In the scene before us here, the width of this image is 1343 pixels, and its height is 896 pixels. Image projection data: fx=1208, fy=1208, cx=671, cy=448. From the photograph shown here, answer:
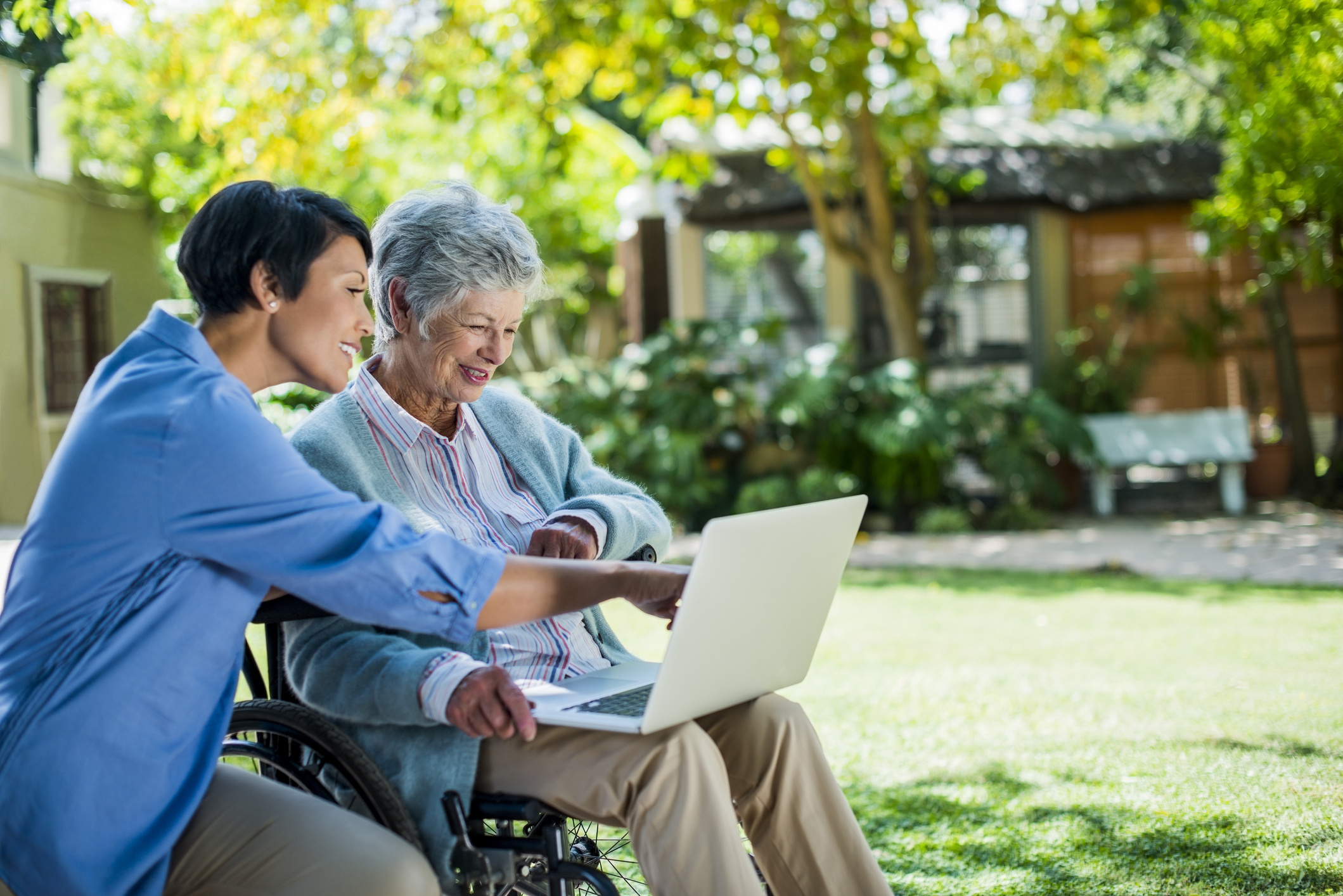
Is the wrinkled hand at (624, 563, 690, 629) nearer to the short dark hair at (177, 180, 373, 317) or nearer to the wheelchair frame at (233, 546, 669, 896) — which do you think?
the wheelchair frame at (233, 546, 669, 896)

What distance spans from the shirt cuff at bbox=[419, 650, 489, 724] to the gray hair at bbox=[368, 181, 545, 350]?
690mm

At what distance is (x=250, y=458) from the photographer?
4.88ft

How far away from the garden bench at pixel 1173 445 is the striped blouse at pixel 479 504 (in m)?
8.00

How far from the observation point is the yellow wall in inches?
143

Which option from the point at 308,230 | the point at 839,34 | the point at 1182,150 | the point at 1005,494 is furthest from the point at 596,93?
the point at 308,230

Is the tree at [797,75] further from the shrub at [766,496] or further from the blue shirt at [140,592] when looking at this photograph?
the blue shirt at [140,592]

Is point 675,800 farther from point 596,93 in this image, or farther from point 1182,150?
point 1182,150

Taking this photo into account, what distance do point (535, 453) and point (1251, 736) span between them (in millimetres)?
2556

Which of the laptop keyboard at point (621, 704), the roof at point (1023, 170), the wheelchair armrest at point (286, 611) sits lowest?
the laptop keyboard at point (621, 704)

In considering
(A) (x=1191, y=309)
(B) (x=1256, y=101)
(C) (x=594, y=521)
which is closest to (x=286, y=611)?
(C) (x=594, y=521)

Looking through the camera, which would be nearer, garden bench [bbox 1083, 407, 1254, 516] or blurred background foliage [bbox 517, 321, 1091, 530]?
blurred background foliage [bbox 517, 321, 1091, 530]

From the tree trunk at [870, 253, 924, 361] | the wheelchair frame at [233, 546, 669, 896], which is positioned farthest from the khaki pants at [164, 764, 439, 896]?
the tree trunk at [870, 253, 924, 361]

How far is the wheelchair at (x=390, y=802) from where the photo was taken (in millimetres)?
1712

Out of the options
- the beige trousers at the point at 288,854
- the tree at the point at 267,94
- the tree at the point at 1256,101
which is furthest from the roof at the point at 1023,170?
the beige trousers at the point at 288,854
